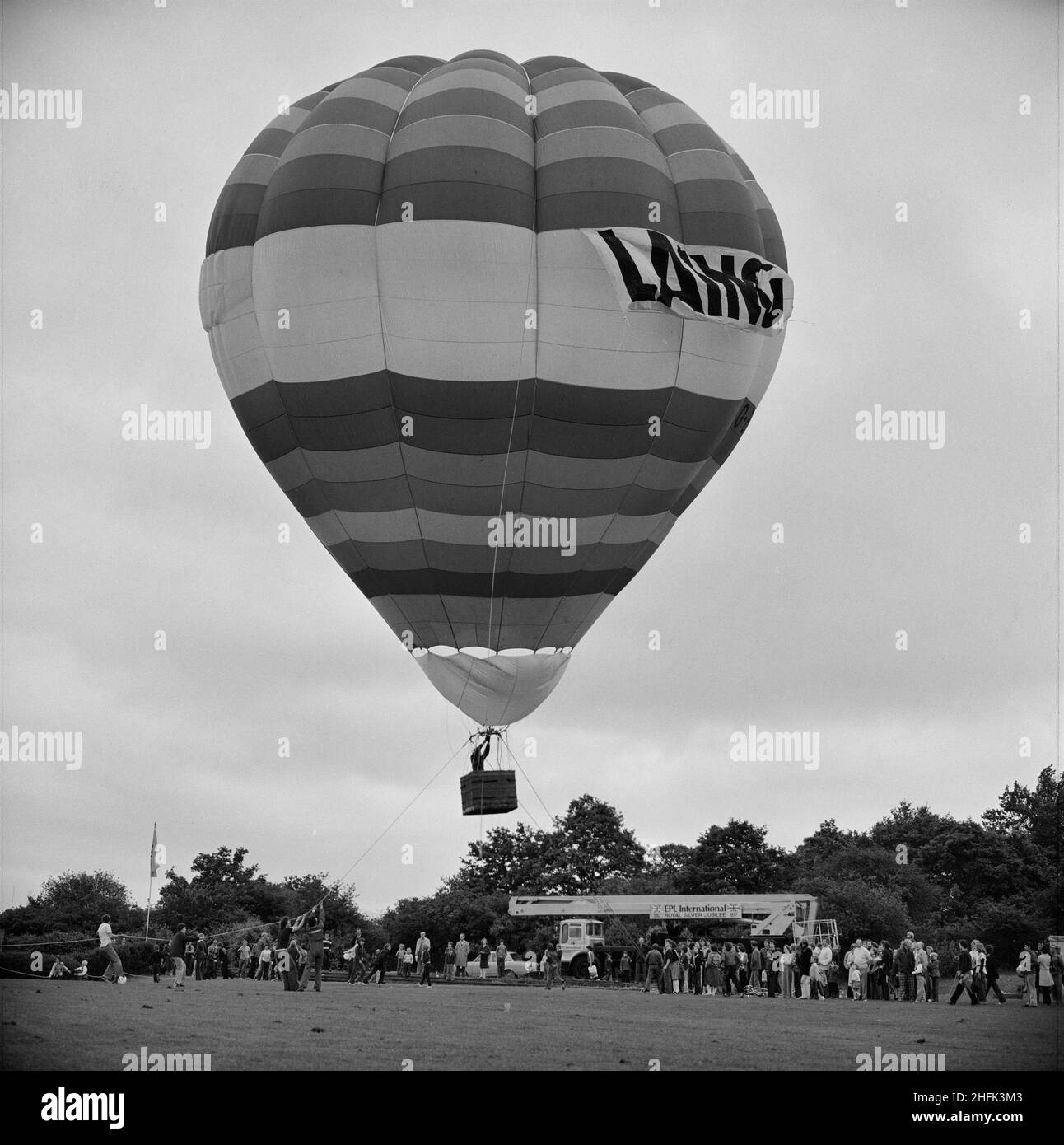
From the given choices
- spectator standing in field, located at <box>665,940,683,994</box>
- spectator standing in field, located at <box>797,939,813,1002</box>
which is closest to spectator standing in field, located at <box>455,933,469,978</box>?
spectator standing in field, located at <box>665,940,683,994</box>

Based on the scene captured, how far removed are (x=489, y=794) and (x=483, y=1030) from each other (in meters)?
4.09

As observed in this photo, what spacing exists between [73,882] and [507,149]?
1657 inches

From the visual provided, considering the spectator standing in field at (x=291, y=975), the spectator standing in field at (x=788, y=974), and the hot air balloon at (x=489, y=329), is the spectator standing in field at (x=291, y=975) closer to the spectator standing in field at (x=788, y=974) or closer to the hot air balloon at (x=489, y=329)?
the hot air balloon at (x=489, y=329)

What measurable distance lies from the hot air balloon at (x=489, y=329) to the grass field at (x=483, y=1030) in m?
3.39

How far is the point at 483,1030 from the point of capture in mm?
16672

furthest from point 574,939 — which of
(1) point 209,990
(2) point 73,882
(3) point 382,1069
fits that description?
(2) point 73,882

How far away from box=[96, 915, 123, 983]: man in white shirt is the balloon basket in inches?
229

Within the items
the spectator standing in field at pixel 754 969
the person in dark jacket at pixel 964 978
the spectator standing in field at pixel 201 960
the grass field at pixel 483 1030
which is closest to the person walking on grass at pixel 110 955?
the grass field at pixel 483 1030

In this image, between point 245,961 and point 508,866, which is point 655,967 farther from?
point 508,866

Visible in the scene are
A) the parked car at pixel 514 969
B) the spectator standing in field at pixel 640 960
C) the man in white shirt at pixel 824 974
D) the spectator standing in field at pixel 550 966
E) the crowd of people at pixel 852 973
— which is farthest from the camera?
the parked car at pixel 514 969

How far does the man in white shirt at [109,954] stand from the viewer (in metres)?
22.3
